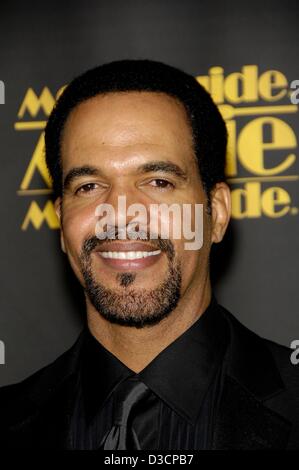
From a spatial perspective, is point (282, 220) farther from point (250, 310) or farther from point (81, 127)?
point (81, 127)

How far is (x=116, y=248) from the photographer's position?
225 centimetres

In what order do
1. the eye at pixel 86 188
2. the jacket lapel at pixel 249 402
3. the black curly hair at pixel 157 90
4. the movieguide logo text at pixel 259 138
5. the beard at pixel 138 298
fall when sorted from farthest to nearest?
the movieguide logo text at pixel 259 138 < the black curly hair at pixel 157 90 < the eye at pixel 86 188 < the beard at pixel 138 298 < the jacket lapel at pixel 249 402

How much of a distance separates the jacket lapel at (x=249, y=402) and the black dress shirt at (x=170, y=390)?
37mm

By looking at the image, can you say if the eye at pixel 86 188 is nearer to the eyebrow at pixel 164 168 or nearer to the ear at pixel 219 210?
the eyebrow at pixel 164 168

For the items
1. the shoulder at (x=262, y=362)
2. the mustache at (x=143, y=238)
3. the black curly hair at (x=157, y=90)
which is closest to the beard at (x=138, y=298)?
the mustache at (x=143, y=238)

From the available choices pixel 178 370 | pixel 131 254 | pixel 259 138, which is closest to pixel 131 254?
pixel 131 254

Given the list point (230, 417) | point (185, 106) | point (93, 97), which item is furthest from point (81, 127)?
point (230, 417)

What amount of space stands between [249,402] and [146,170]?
0.78m

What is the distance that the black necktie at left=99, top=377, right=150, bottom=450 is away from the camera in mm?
2119

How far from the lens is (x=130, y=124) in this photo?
2293 millimetres

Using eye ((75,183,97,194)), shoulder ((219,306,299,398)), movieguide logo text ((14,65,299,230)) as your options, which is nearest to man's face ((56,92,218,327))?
eye ((75,183,97,194))

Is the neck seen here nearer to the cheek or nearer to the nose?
the cheek

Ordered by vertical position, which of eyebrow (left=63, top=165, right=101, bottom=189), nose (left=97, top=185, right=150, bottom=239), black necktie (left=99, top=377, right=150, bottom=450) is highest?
eyebrow (left=63, top=165, right=101, bottom=189)

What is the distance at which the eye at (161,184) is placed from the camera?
2.28 m
